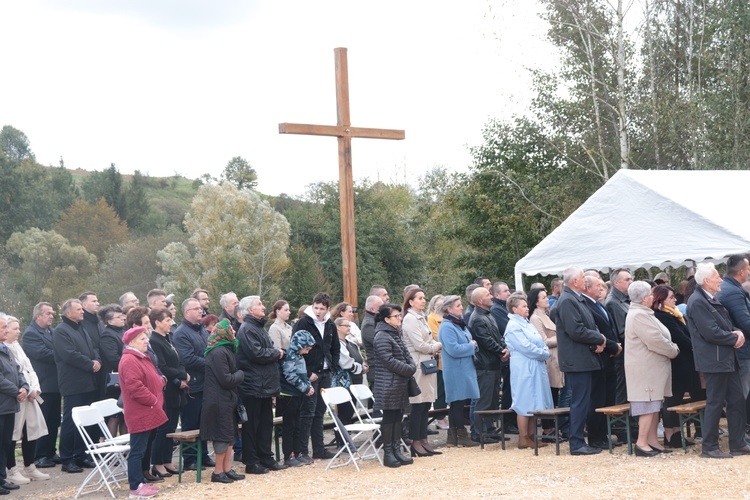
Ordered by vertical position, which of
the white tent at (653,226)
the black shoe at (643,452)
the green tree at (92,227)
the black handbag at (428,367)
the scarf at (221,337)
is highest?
the green tree at (92,227)

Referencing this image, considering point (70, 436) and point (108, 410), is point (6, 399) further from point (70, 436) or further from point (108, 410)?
point (70, 436)

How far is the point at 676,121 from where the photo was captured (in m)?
22.4

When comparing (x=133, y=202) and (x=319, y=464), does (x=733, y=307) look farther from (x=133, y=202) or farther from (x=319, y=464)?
(x=133, y=202)

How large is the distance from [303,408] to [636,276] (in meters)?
15.5

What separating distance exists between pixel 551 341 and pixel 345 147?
4.19 meters

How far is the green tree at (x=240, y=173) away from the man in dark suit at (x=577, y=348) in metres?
67.3

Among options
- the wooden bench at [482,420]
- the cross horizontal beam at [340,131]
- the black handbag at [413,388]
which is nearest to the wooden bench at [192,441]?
the black handbag at [413,388]

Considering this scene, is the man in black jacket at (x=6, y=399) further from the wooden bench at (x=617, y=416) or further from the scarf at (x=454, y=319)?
the wooden bench at (x=617, y=416)

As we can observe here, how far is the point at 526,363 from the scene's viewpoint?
393 inches

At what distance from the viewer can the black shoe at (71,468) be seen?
9727 mm

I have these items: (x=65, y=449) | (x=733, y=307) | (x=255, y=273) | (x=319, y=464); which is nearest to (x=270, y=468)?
(x=319, y=464)

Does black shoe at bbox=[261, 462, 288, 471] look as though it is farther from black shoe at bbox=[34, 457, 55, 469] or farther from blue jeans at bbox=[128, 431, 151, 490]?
black shoe at bbox=[34, 457, 55, 469]

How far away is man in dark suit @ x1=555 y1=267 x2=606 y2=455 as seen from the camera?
30.0 ft

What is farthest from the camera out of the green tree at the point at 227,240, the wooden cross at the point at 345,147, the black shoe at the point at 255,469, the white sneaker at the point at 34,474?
the green tree at the point at 227,240
